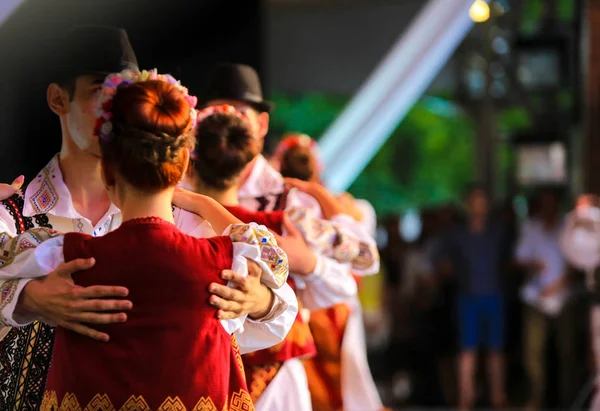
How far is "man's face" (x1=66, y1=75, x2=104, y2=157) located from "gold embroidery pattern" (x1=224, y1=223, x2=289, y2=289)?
0.37m

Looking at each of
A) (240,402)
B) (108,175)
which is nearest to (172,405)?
(240,402)

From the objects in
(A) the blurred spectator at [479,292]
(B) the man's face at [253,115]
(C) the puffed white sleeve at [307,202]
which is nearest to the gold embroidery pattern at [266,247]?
(B) the man's face at [253,115]

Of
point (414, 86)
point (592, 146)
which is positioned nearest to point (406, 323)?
point (592, 146)

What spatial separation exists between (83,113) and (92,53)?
122 millimetres

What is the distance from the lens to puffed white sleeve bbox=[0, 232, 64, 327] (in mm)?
1854

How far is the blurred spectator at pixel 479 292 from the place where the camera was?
7520 mm

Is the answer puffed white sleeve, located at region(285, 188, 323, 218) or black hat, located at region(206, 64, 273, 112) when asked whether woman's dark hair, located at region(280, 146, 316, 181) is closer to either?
puffed white sleeve, located at region(285, 188, 323, 218)

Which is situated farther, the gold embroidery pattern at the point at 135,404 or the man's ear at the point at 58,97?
the man's ear at the point at 58,97

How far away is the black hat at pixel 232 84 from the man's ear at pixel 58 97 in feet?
2.64

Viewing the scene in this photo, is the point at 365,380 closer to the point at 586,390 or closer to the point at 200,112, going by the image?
the point at 200,112

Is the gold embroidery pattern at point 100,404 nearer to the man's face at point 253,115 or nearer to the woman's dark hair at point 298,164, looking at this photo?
the man's face at point 253,115

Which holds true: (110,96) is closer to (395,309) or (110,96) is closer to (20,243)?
(20,243)

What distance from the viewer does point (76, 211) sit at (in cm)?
222

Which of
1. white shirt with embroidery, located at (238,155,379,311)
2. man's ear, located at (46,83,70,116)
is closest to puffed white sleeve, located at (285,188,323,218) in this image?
white shirt with embroidery, located at (238,155,379,311)
